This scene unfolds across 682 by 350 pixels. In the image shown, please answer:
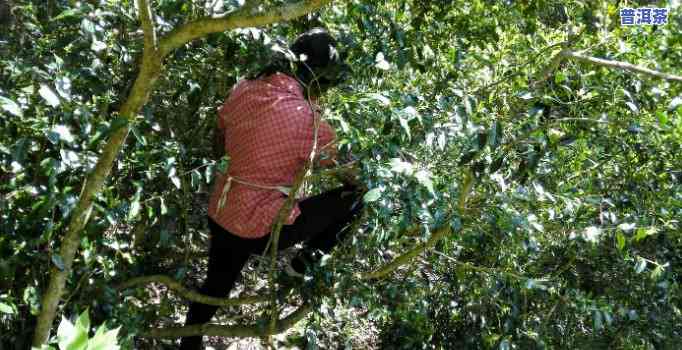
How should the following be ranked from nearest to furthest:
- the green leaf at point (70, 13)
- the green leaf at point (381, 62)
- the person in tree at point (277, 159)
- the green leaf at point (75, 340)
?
the green leaf at point (75, 340), the green leaf at point (70, 13), the green leaf at point (381, 62), the person in tree at point (277, 159)

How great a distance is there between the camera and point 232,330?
332 cm

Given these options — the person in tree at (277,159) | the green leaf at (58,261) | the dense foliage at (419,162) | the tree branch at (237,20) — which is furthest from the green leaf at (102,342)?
the person in tree at (277,159)

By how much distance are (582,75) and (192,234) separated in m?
1.86

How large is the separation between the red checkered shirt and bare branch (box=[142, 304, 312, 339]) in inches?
15.7

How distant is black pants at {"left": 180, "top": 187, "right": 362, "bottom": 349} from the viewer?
314 cm

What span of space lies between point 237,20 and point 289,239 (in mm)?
1314

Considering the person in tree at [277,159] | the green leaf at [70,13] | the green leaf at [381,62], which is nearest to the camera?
the green leaf at [70,13]

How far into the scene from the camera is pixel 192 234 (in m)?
3.66

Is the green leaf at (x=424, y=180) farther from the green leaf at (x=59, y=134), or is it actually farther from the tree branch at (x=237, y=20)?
the green leaf at (x=59, y=134)

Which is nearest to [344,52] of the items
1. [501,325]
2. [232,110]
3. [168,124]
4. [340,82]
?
[340,82]

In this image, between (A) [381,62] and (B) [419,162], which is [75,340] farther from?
(B) [419,162]

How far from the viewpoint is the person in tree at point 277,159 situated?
9.68 feet

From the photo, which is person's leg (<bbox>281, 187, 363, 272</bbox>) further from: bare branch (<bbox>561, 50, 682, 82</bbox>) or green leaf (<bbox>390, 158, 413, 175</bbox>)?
bare branch (<bbox>561, 50, 682, 82</bbox>)

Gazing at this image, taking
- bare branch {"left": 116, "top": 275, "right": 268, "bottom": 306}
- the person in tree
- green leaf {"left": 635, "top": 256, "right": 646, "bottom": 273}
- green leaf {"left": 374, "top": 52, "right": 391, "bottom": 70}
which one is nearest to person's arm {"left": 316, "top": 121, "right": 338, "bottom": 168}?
the person in tree
